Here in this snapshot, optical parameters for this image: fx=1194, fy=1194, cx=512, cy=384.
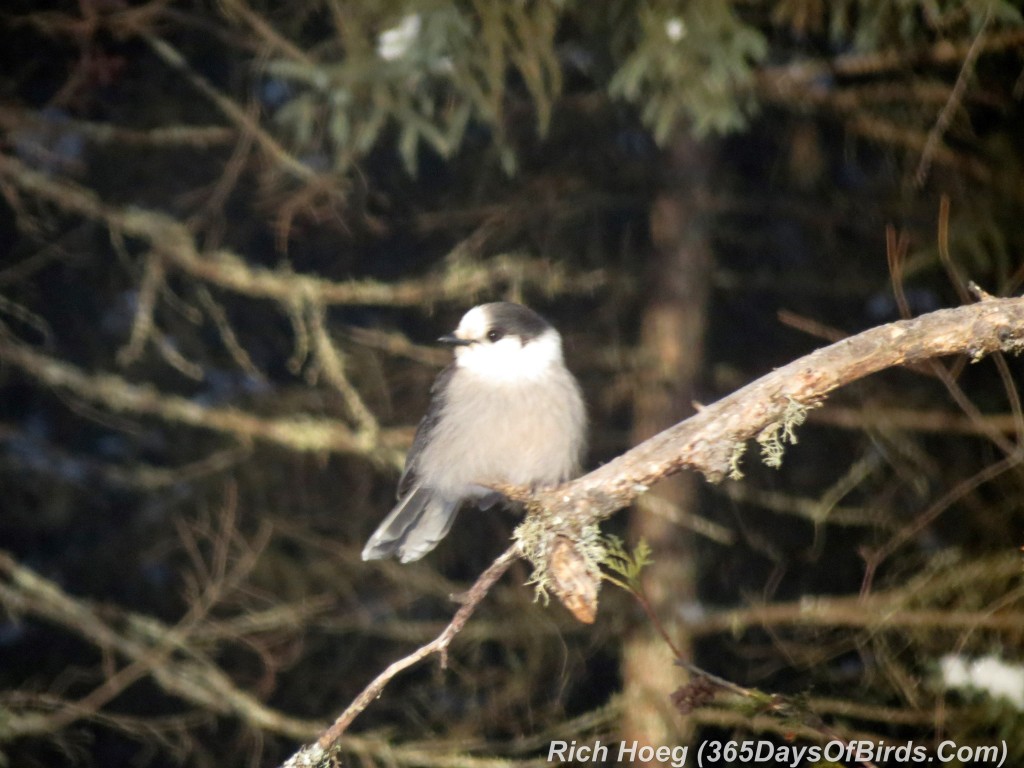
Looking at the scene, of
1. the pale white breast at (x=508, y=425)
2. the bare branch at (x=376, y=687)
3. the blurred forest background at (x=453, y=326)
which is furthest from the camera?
the blurred forest background at (x=453, y=326)

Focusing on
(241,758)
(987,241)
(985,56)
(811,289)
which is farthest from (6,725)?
(985,56)

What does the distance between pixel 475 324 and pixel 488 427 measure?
391 millimetres

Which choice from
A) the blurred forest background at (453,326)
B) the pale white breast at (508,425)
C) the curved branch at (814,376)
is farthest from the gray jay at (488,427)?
the curved branch at (814,376)

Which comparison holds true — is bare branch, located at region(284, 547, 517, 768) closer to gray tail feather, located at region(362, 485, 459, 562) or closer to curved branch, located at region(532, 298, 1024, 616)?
curved branch, located at region(532, 298, 1024, 616)

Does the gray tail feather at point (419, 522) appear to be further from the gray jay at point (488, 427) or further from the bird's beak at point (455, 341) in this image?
the bird's beak at point (455, 341)

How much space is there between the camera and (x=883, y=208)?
498 centimetres

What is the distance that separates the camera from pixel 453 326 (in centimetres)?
540

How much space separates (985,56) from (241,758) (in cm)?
437

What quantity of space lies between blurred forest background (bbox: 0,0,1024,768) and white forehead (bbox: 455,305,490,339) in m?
0.50

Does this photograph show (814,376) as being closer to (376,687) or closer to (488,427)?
(376,687)

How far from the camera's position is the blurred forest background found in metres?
4.44

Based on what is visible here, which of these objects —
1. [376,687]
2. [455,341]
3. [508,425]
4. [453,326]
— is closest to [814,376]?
[376,687]

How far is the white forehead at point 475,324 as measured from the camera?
413 centimetres

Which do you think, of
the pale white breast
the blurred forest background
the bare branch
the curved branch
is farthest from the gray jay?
the curved branch
